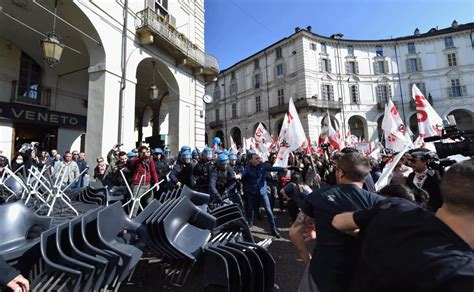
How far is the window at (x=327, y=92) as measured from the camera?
1224 inches

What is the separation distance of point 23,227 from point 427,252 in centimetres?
321

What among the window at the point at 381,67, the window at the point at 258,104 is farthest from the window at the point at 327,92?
the window at the point at 258,104

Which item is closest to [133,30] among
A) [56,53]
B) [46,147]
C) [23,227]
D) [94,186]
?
[56,53]

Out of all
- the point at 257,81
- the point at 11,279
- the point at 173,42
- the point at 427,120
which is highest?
the point at 257,81

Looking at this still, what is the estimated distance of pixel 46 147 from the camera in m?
10.1

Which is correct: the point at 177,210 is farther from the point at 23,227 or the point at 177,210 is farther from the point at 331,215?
the point at 331,215

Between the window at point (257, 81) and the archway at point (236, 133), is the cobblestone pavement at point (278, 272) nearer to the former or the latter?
the window at point (257, 81)

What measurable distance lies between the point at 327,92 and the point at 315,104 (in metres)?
3.64

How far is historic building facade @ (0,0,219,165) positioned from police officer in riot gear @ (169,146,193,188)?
3.28 meters

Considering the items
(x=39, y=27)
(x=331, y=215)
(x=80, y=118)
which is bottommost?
(x=331, y=215)

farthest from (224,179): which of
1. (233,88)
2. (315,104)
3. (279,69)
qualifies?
(233,88)

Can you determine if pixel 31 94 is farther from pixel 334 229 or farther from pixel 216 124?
pixel 216 124

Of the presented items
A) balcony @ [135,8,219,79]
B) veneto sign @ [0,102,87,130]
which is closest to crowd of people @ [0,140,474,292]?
balcony @ [135,8,219,79]

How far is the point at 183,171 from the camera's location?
625 cm
